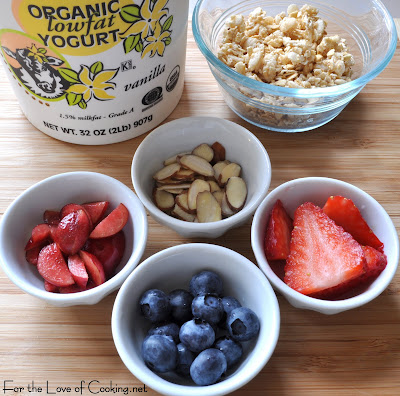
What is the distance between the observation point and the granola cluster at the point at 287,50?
0.85 m

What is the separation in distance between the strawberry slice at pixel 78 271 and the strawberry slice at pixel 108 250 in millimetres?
27

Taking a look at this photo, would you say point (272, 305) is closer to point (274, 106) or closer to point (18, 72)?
point (274, 106)

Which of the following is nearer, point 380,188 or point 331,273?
point 331,273

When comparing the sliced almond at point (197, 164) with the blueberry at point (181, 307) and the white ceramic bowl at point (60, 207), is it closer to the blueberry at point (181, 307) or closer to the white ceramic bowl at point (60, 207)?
the white ceramic bowl at point (60, 207)

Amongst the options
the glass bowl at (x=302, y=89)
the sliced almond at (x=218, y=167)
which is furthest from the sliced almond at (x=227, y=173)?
the glass bowl at (x=302, y=89)

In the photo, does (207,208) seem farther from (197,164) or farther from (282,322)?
(282,322)

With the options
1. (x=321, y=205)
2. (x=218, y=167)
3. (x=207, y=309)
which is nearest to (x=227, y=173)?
(x=218, y=167)

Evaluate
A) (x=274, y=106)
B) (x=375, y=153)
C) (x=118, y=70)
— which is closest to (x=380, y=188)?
(x=375, y=153)

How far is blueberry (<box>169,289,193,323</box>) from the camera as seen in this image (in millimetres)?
671

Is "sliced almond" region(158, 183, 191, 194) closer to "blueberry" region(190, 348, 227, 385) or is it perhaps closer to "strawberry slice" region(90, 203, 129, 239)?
Result: "strawberry slice" region(90, 203, 129, 239)

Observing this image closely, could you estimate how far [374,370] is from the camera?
69 centimetres

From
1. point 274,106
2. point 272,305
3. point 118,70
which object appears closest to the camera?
point 272,305

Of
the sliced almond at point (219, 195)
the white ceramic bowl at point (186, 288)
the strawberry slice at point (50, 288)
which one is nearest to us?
the white ceramic bowl at point (186, 288)

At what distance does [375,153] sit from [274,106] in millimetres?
206
